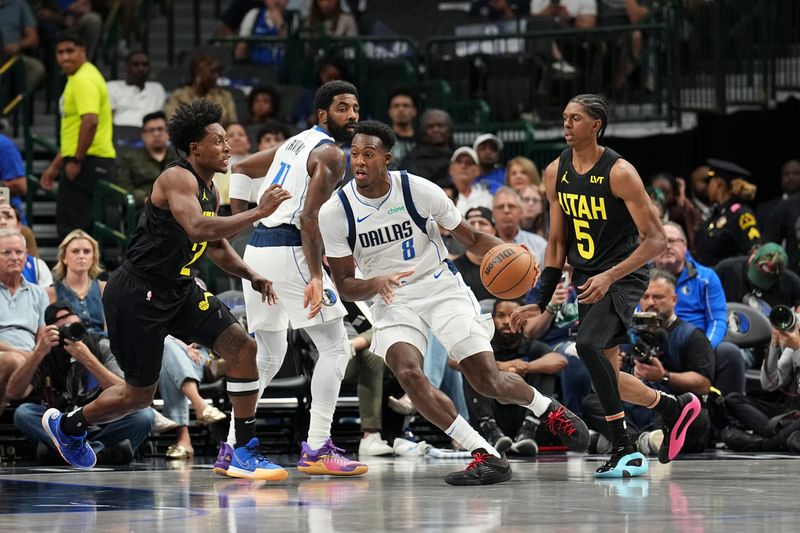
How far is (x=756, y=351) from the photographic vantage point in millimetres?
12758

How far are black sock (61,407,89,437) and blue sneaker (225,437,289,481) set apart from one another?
934 millimetres

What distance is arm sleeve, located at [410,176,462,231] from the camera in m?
8.82

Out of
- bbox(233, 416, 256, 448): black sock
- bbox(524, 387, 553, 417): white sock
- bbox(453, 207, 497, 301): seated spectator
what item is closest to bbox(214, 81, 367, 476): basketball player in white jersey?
bbox(233, 416, 256, 448): black sock

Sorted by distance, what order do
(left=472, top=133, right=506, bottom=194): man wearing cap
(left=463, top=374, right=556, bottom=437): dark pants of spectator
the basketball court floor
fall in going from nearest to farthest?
the basketball court floor
(left=463, top=374, right=556, bottom=437): dark pants of spectator
(left=472, top=133, right=506, bottom=194): man wearing cap

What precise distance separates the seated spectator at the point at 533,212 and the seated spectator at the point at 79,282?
13.4 feet

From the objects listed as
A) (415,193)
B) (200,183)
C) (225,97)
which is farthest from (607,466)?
(225,97)

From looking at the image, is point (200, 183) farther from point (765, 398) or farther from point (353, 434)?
point (765, 398)

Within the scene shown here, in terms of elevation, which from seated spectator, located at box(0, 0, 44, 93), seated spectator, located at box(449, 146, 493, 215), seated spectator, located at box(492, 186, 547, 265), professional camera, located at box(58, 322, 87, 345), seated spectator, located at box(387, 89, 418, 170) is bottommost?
professional camera, located at box(58, 322, 87, 345)

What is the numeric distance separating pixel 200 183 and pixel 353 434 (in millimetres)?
4230

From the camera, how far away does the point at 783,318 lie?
10.9 meters

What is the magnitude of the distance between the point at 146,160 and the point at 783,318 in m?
6.32

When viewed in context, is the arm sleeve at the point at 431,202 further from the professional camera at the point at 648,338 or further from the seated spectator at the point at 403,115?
the seated spectator at the point at 403,115

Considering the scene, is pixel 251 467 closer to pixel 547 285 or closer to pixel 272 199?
pixel 272 199

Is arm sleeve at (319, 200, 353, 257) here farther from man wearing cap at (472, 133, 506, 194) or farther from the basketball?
man wearing cap at (472, 133, 506, 194)
